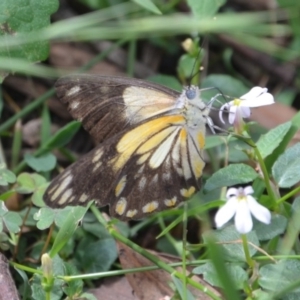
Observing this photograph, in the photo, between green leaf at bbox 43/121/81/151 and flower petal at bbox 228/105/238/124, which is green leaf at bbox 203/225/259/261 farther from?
green leaf at bbox 43/121/81/151

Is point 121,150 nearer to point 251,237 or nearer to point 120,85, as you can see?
point 120,85

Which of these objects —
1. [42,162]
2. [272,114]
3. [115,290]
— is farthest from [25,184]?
[272,114]

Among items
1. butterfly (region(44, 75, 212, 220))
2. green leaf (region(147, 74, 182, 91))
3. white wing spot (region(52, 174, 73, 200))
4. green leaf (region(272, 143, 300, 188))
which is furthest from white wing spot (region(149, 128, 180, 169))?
green leaf (region(147, 74, 182, 91))

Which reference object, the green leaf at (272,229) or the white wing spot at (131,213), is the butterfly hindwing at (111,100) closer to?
the white wing spot at (131,213)

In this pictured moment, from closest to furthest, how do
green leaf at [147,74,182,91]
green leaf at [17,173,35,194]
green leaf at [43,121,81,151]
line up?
green leaf at [17,173,35,194]
green leaf at [43,121,81,151]
green leaf at [147,74,182,91]

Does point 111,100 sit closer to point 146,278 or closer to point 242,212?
point 146,278
